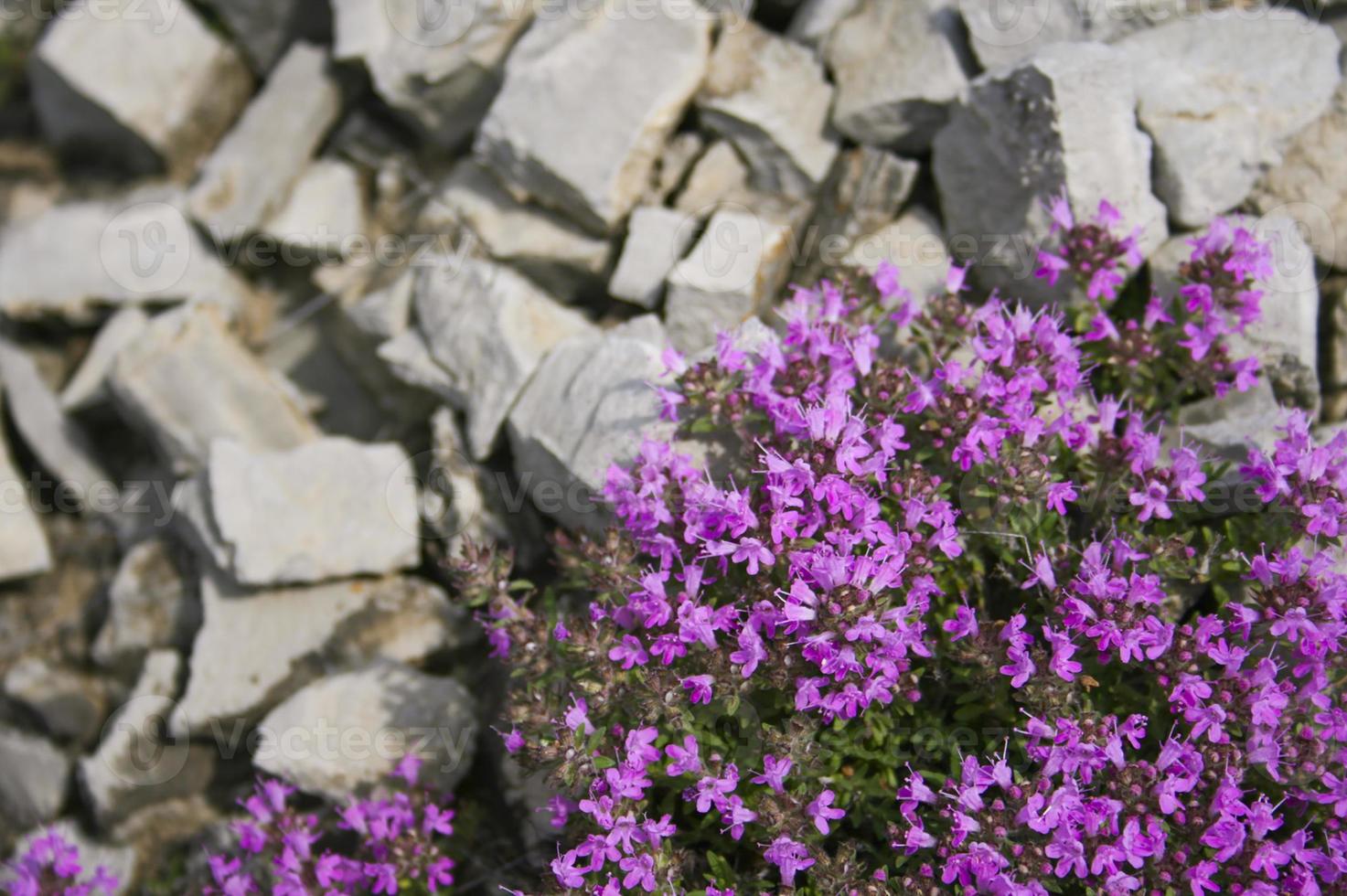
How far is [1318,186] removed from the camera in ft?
18.6

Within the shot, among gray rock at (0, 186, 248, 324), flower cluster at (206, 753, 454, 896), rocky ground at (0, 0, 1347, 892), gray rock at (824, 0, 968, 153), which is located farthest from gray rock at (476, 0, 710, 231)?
flower cluster at (206, 753, 454, 896)

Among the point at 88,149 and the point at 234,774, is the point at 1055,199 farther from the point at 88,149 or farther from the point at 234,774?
the point at 88,149

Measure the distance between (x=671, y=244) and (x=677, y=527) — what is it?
78.6 inches

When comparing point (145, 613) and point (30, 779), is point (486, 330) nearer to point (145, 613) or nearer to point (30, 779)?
point (145, 613)

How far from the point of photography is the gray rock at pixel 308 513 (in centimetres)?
598

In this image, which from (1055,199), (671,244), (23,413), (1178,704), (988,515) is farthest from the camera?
(23,413)

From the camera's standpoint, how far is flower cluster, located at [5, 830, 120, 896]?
18.3ft

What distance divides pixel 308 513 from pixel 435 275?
5.10 ft

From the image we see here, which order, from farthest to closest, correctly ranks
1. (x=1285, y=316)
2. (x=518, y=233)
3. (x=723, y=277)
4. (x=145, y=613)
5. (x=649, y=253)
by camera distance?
1. (x=145, y=613)
2. (x=518, y=233)
3. (x=649, y=253)
4. (x=723, y=277)
5. (x=1285, y=316)

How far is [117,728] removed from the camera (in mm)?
6230

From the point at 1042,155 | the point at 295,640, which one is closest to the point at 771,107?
the point at 1042,155

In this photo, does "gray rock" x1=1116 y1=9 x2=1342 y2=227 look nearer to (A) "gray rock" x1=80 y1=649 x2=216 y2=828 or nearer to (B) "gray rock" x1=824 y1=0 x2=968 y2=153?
(B) "gray rock" x1=824 y1=0 x2=968 y2=153

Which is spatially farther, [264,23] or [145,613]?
[264,23]

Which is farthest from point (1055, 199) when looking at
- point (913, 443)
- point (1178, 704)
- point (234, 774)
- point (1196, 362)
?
point (234, 774)
